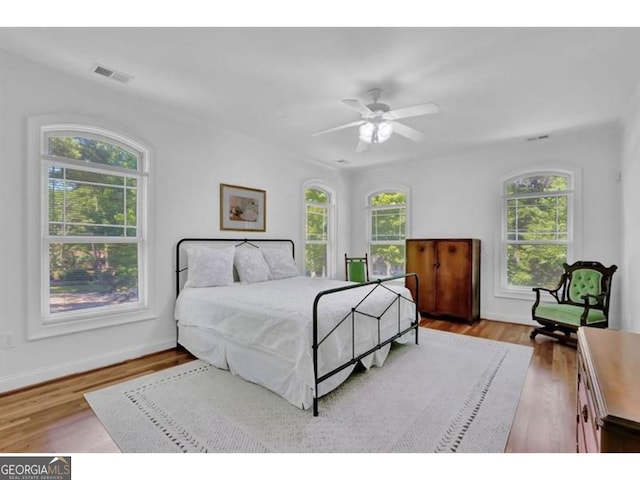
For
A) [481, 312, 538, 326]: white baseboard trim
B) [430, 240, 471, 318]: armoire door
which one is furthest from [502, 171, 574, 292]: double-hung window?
[430, 240, 471, 318]: armoire door

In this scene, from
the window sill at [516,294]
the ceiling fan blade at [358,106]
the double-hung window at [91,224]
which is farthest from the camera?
the window sill at [516,294]

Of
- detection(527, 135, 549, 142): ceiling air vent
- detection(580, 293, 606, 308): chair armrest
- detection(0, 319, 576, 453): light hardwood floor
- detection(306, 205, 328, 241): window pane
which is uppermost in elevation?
detection(527, 135, 549, 142): ceiling air vent

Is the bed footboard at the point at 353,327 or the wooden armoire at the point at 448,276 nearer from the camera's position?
the bed footboard at the point at 353,327

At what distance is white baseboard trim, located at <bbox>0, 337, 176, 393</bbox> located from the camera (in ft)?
8.54

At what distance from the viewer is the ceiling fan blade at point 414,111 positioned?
2.60 metres

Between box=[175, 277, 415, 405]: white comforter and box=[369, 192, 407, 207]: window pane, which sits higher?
box=[369, 192, 407, 207]: window pane

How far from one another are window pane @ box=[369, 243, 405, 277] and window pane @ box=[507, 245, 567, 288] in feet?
5.97

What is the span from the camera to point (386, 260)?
627cm

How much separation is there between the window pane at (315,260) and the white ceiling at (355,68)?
8.05 feet

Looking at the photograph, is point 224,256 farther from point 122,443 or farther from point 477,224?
point 477,224

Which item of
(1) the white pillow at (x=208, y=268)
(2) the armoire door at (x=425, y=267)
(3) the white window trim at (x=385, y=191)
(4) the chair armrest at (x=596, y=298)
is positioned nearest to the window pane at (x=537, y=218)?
(4) the chair armrest at (x=596, y=298)

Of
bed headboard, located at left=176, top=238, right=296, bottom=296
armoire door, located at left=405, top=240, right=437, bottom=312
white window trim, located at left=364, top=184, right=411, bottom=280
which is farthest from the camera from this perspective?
white window trim, located at left=364, top=184, right=411, bottom=280

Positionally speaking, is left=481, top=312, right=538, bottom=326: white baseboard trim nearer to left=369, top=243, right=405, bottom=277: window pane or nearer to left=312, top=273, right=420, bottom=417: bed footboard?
left=369, top=243, right=405, bottom=277: window pane

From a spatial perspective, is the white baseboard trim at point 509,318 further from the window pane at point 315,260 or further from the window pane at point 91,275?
the window pane at point 91,275
